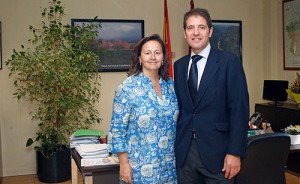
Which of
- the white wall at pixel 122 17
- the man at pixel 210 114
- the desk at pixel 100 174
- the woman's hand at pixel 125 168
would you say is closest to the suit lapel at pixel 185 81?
the man at pixel 210 114

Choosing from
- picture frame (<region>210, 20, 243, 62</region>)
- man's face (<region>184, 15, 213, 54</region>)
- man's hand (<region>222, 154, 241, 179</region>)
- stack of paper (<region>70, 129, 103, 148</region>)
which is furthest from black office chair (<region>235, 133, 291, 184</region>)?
picture frame (<region>210, 20, 243, 62</region>)

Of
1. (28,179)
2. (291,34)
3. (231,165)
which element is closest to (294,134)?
(231,165)

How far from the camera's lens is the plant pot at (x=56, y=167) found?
4285mm

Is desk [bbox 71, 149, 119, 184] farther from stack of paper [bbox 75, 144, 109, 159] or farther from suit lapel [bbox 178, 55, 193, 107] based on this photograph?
suit lapel [bbox 178, 55, 193, 107]

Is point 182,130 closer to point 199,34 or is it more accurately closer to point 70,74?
point 199,34

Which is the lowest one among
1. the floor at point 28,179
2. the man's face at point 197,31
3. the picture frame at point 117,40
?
the floor at point 28,179

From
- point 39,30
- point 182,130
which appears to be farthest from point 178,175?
point 39,30

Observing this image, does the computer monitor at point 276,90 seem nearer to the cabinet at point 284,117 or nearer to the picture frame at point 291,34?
the cabinet at point 284,117

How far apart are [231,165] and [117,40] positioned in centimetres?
338

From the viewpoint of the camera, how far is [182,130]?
196 cm

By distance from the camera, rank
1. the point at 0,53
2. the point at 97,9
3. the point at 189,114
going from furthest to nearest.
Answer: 1. the point at 97,9
2. the point at 0,53
3. the point at 189,114

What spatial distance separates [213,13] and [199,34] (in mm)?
3621

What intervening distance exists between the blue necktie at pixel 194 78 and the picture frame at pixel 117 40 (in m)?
2.97

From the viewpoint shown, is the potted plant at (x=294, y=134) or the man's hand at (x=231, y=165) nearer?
the man's hand at (x=231, y=165)
